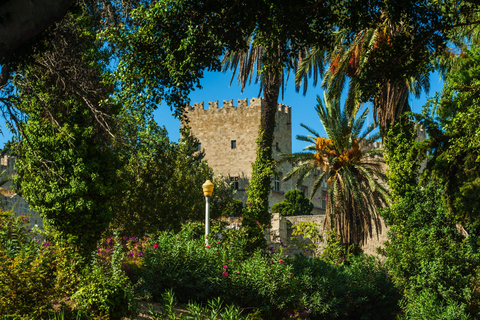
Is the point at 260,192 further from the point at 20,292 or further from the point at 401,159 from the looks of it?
the point at 20,292

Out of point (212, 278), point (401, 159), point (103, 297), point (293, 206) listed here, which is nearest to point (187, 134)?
point (212, 278)

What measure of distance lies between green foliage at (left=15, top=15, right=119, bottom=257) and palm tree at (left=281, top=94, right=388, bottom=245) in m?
9.05

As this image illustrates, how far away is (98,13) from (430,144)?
8354mm

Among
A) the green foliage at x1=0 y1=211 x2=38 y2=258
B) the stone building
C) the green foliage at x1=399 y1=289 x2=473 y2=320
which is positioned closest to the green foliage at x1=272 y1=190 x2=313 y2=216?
the stone building

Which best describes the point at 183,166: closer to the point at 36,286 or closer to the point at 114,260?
the point at 114,260

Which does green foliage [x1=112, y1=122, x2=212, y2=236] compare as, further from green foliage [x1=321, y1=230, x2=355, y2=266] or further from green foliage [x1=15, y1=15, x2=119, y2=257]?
green foliage [x1=15, y1=15, x2=119, y2=257]

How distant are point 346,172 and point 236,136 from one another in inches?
1025

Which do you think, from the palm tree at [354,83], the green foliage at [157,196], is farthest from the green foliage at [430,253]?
the green foliage at [157,196]

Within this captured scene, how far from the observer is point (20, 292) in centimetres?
662

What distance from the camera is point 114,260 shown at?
8.41m

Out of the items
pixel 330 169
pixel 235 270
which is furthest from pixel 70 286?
pixel 330 169

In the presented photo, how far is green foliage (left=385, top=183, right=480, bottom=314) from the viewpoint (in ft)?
34.6

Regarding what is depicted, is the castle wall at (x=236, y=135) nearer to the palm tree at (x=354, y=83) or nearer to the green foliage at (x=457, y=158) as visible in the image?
the palm tree at (x=354, y=83)

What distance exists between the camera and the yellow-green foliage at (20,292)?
21.4ft
